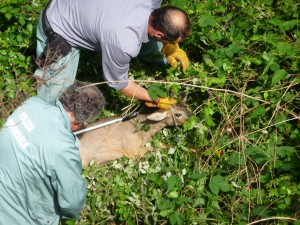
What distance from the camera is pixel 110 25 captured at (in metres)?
4.43

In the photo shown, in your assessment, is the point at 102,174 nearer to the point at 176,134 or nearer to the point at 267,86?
the point at 176,134

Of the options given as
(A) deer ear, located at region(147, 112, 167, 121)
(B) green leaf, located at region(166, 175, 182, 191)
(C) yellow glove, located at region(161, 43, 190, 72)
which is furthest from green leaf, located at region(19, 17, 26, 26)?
(B) green leaf, located at region(166, 175, 182, 191)

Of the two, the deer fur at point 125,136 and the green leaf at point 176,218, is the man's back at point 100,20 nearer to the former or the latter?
the deer fur at point 125,136

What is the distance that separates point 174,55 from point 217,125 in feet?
3.03

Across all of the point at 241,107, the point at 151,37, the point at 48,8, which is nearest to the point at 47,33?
the point at 48,8

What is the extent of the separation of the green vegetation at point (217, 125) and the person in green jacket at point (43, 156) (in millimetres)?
900

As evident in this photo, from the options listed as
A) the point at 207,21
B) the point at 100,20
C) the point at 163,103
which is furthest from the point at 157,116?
the point at 100,20

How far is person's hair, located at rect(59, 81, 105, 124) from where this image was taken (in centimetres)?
382

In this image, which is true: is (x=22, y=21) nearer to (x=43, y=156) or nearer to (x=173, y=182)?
(x=43, y=156)

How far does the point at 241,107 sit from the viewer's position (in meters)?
4.73

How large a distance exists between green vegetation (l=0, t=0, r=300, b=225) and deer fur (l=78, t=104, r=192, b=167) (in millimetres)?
114

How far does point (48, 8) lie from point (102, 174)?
1.83 m

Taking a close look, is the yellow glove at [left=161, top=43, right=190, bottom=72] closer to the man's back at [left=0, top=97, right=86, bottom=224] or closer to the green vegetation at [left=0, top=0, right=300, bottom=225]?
the green vegetation at [left=0, top=0, right=300, bottom=225]

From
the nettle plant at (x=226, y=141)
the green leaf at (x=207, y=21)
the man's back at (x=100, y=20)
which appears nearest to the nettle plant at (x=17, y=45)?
the man's back at (x=100, y=20)
